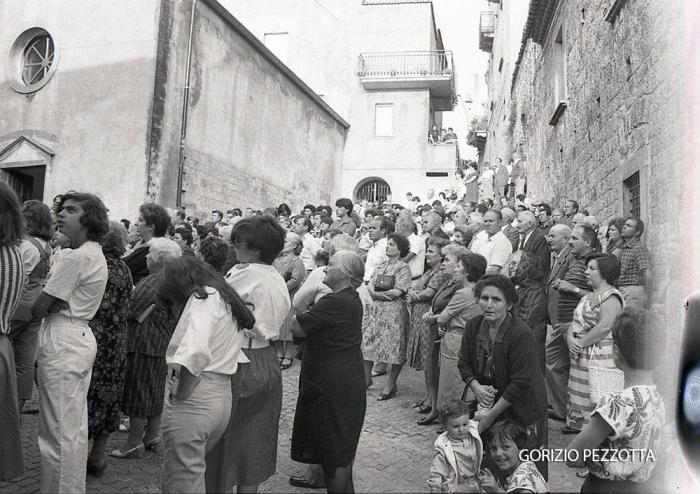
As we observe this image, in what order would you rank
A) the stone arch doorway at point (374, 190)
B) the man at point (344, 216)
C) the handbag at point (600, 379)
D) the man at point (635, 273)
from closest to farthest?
the handbag at point (600, 379)
the man at point (635, 273)
the man at point (344, 216)
the stone arch doorway at point (374, 190)

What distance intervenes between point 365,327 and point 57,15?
13142 millimetres

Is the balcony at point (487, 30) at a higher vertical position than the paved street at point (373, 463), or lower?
higher

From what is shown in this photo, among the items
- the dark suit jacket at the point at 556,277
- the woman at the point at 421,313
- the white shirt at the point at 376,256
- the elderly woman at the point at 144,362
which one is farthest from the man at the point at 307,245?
the elderly woman at the point at 144,362

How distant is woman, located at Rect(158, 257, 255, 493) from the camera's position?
309 centimetres

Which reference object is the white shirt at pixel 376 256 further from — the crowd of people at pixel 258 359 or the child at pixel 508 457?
the child at pixel 508 457

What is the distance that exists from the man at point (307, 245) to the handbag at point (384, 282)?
2.16m

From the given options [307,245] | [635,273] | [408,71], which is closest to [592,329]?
[635,273]

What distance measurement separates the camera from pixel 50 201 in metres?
14.4

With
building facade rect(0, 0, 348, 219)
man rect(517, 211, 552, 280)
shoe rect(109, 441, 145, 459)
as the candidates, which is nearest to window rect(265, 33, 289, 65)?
building facade rect(0, 0, 348, 219)

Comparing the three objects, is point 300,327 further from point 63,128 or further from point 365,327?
point 63,128

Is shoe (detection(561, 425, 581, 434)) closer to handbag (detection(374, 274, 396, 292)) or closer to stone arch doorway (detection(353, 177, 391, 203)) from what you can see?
handbag (detection(374, 274, 396, 292))

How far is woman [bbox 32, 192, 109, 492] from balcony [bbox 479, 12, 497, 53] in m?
36.1

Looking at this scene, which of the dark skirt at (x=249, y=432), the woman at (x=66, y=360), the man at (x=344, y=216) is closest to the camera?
the dark skirt at (x=249, y=432)

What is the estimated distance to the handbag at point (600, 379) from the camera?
485cm
